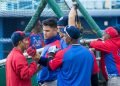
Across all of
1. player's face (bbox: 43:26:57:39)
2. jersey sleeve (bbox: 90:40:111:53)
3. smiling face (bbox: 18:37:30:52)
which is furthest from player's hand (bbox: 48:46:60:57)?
jersey sleeve (bbox: 90:40:111:53)

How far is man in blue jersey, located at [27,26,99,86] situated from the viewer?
3.94 meters

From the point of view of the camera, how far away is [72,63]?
12.9 feet

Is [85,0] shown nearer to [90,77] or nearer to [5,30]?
[5,30]

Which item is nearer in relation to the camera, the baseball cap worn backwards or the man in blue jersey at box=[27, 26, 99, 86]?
the man in blue jersey at box=[27, 26, 99, 86]

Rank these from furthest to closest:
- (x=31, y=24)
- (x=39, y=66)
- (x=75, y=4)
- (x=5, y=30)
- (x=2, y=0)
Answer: (x=5, y=30), (x=2, y=0), (x=31, y=24), (x=75, y=4), (x=39, y=66)

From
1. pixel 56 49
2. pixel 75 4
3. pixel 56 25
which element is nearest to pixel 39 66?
pixel 56 49

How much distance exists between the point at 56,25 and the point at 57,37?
0.15 metres

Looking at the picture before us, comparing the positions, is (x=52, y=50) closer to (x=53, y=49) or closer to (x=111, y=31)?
(x=53, y=49)

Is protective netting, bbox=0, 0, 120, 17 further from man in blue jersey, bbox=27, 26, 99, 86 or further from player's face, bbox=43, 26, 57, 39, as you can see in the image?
man in blue jersey, bbox=27, 26, 99, 86

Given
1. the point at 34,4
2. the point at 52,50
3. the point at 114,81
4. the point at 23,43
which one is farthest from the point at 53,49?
the point at 34,4

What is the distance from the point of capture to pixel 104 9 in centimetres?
2003

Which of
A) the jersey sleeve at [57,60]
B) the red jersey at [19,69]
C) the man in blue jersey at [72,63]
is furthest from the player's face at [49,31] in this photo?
the jersey sleeve at [57,60]

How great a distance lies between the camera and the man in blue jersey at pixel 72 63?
3.94 meters

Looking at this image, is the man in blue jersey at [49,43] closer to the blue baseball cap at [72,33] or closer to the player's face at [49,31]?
the player's face at [49,31]
